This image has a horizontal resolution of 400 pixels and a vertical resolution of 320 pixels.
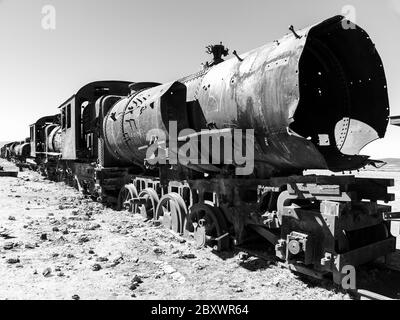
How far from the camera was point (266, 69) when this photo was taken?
4.70 m

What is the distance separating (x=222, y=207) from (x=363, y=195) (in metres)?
2.32

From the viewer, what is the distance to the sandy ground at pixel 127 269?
4.57 meters

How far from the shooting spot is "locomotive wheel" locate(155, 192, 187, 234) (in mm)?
7281

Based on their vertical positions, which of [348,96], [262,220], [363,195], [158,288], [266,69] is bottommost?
[158,288]

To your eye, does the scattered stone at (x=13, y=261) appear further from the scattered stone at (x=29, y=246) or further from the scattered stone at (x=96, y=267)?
the scattered stone at (x=96, y=267)

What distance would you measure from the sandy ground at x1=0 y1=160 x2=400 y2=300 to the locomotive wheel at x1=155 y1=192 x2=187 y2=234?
0.22 meters

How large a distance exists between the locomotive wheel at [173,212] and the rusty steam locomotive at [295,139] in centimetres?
27

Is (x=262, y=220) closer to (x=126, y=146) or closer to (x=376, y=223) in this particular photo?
(x=376, y=223)

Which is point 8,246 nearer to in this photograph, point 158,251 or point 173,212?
point 158,251

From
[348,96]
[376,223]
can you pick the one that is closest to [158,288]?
[376,223]

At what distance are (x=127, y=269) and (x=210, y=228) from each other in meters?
1.65

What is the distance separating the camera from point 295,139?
14.6 feet

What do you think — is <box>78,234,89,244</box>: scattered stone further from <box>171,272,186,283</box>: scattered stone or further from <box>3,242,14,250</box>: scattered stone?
<box>171,272,186,283</box>: scattered stone

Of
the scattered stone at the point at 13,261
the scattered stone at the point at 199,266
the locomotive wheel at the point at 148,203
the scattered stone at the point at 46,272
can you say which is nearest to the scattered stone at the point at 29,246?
the scattered stone at the point at 13,261
